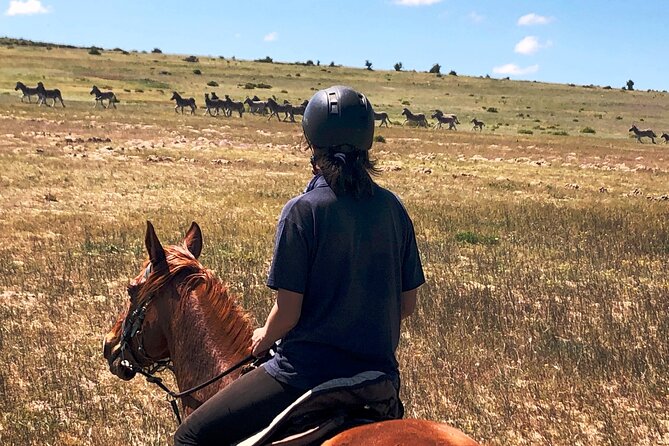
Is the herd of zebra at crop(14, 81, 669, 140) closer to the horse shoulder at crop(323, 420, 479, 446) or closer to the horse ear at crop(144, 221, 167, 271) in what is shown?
the horse ear at crop(144, 221, 167, 271)

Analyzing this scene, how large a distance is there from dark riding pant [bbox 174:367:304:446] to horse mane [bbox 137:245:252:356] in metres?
0.43

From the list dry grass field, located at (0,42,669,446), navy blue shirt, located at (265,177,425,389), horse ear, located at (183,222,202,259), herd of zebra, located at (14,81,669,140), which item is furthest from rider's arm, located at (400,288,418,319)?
herd of zebra, located at (14,81,669,140)

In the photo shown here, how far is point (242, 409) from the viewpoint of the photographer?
3029 millimetres

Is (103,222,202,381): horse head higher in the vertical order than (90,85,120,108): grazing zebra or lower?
lower

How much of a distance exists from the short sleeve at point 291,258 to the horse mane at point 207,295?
617mm

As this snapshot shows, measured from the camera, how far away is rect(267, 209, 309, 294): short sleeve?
2.94m

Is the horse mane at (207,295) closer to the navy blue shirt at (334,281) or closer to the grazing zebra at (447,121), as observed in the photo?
Answer: the navy blue shirt at (334,281)

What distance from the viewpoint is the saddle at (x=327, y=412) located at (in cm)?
288

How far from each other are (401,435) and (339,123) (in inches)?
52.6

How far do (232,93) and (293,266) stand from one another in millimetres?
65098

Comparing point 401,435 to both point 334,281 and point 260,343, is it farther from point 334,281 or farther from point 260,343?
point 260,343

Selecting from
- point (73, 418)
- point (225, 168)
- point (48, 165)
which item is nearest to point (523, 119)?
point (225, 168)

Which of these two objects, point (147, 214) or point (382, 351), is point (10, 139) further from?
point (382, 351)

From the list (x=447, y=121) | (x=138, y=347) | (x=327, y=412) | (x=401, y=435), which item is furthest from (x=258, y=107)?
(x=401, y=435)
